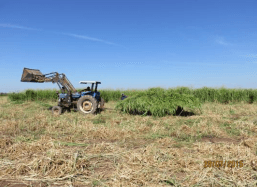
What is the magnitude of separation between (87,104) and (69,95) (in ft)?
3.82

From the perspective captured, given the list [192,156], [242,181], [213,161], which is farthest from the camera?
[192,156]

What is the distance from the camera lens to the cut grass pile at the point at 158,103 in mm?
8477

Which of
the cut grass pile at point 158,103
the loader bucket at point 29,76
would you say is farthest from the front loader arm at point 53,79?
the cut grass pile at point 158,103

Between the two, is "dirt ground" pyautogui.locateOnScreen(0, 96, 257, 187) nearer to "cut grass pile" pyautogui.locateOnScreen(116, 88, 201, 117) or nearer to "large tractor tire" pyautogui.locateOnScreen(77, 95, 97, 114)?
"cut grass pile" pyautogui.locateOnScreen(116, 88, 201, 117)

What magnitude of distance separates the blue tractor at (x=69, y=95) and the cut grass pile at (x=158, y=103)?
154 centimetres

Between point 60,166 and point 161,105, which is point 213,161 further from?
point 161,105

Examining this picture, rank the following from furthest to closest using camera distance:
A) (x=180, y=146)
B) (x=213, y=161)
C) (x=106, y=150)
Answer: (x=180, y=146), (x=106, y=150), (x=213, y=161)

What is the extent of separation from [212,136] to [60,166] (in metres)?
4.29

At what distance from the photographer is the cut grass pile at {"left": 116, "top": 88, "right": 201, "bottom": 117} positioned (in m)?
8.48

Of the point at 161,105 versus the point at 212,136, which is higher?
the point at 161,105

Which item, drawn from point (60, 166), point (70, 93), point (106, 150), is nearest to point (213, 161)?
point (106, 150)

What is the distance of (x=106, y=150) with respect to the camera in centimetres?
414
